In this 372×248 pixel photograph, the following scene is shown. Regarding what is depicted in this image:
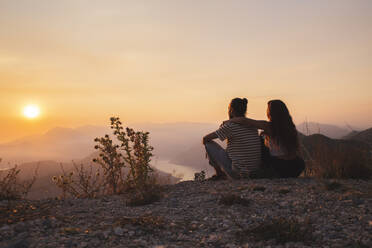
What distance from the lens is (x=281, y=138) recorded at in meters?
6.19

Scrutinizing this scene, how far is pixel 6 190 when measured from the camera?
18.6 ft

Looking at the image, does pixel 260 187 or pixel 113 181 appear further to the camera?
pixel 113 181

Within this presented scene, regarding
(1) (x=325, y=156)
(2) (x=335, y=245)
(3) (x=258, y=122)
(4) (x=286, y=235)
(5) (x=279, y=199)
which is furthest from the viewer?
(1) (x=325, y=156)

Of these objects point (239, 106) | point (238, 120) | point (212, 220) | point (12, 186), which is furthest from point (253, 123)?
point (12, 186)

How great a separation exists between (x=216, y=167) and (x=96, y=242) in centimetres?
420

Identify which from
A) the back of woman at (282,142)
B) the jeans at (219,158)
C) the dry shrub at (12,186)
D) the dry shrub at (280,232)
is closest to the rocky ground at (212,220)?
the dry shrub at (280,232)

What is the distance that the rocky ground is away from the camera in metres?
3.14

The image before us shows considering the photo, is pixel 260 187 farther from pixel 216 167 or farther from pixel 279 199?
pixel 216 167

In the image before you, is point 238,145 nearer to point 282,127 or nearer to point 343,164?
point 282,127

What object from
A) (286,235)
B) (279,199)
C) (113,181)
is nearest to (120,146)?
(113,181)

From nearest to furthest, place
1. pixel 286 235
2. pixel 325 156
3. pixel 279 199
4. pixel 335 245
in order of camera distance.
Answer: pixel 335 245 → pixel 286 235 → pixel 279 199 → pixel 325 156

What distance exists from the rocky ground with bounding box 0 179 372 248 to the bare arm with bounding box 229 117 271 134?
50.5 inches

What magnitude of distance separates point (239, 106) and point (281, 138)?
44.4 inches

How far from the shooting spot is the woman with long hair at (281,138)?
6.14 m
